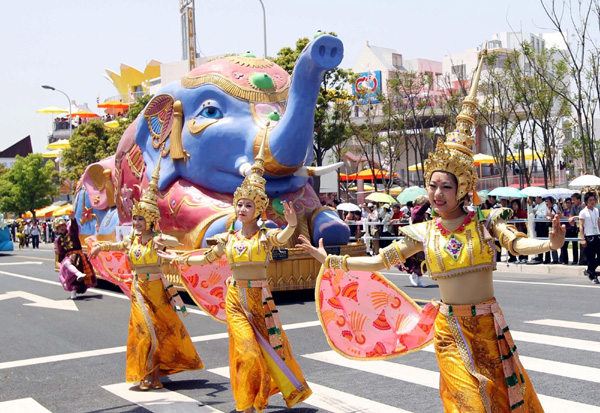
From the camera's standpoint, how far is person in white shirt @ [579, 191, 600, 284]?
1398cm

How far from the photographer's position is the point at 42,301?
14469mm

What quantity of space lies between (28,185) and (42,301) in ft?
150

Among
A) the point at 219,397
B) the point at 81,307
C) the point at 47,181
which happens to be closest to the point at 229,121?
the point at 81,307

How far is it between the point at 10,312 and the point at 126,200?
10.6 feet

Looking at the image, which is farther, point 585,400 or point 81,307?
point 81,307

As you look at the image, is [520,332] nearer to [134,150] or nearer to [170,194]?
[170,194]

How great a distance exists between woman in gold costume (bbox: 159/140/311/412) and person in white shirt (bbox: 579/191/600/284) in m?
9.19

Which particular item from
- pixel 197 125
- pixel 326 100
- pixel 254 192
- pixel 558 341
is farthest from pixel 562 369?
pixel 326 100

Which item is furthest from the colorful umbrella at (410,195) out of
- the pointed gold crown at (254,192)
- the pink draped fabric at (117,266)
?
the pointed gold crown at (254,192)

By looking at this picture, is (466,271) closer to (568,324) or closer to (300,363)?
(300,363)

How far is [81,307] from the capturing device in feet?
43.7

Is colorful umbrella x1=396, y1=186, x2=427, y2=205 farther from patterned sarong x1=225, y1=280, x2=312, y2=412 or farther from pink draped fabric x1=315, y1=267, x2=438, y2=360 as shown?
A: pink draped fabric x1=315, y1=267, x2=438, y2=360

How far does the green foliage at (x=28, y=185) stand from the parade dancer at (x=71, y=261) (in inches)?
1721

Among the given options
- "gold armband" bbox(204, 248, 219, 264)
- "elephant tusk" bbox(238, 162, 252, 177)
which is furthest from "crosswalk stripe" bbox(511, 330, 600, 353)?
"elephant tusk" bbox(238, 162, 252, 177)
